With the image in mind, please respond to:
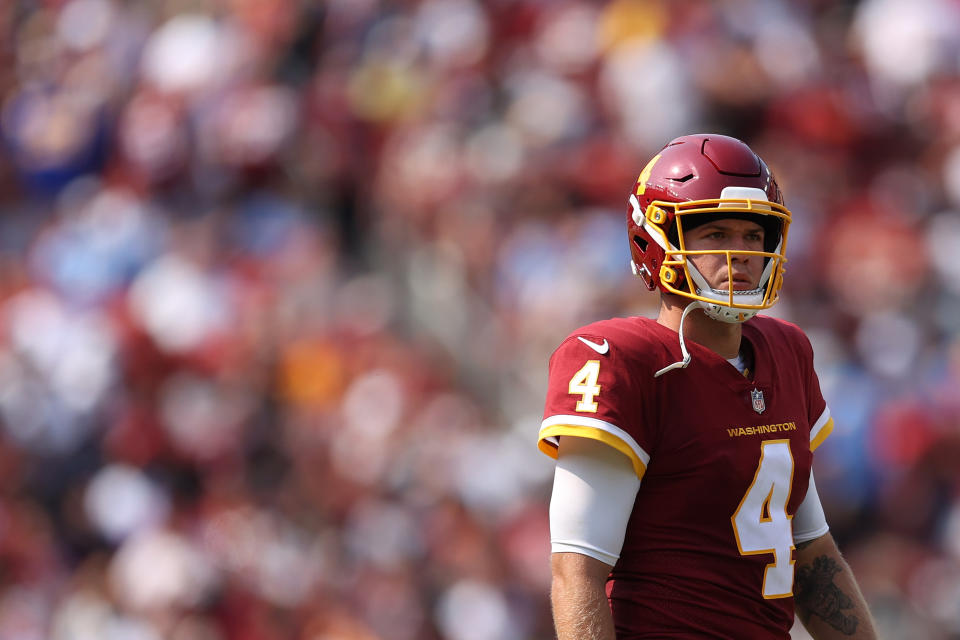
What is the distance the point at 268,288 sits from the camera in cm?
835

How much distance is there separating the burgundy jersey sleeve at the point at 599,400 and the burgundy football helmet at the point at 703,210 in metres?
0.23

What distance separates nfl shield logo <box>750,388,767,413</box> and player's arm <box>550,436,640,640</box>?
1.01 feet

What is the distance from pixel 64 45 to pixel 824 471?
7.61m

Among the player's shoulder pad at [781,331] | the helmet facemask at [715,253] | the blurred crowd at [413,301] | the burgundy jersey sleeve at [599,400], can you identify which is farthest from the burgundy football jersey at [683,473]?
the blurred crowd at [413,301]

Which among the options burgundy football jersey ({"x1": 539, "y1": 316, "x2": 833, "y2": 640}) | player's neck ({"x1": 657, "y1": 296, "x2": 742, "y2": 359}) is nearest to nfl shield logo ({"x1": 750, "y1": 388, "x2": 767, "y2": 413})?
burgundy football jersey ({"x1": 539, "y1": 316, "x2": 833, "y2": 640})

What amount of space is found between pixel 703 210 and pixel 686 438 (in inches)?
18.1

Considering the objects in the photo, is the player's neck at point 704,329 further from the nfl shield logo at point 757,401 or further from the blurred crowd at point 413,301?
the blurred crowd at point 413,301

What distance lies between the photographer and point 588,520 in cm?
257

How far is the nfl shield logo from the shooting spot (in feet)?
8.95

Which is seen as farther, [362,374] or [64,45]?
[64,45]

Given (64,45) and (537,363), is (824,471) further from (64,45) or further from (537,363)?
(64,45)

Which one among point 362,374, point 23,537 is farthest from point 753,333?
point 23,537

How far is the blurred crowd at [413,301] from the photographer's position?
21.9 ft

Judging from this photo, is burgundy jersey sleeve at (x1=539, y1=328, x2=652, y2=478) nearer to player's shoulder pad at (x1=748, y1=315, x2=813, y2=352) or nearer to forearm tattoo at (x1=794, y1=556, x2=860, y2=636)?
player's shoulder pad at (x1=748, y1=315, x2=813, y2=352)
